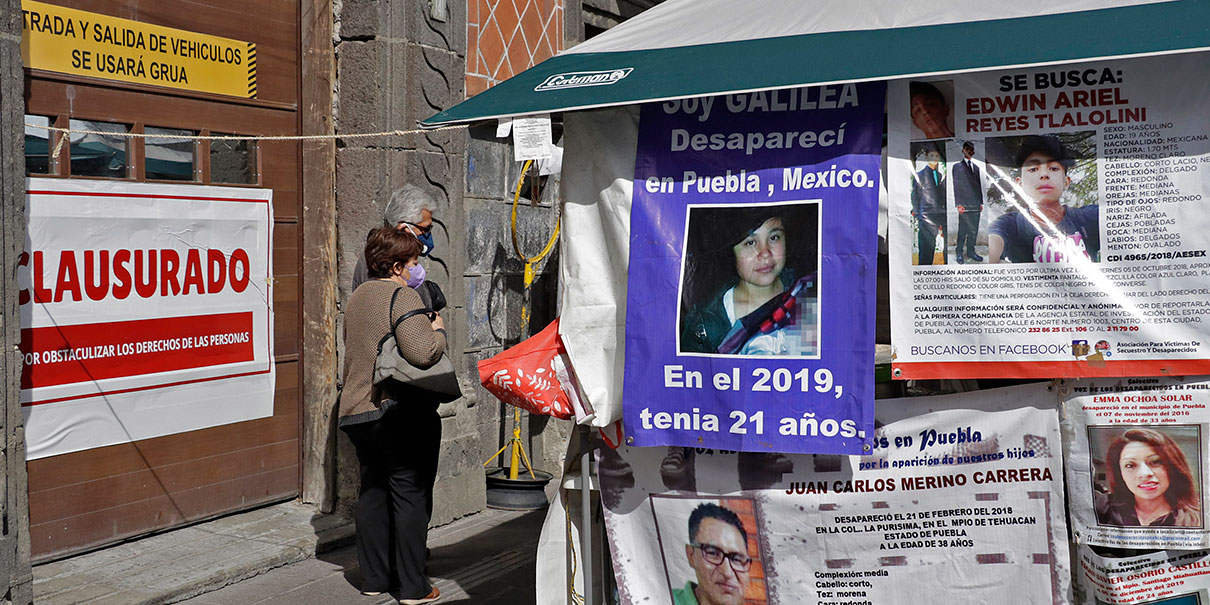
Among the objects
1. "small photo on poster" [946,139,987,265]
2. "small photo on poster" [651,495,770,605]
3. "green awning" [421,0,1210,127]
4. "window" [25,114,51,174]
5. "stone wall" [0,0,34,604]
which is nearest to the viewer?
"green awning" [421,0,1210,127]

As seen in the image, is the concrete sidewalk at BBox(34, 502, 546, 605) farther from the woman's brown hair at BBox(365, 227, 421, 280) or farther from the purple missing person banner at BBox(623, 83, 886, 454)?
the purple missing person banner at BBox(623, 83, 886, 454)

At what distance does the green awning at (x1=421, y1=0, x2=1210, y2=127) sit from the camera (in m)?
2.79

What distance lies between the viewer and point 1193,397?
9.80ft

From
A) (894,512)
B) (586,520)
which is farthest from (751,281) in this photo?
(586,520)

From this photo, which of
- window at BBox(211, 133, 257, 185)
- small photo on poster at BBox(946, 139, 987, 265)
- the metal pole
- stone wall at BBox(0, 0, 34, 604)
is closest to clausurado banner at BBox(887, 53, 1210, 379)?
small photo on poster at BBox(946, 139, 987, 265)

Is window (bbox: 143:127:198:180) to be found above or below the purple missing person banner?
above

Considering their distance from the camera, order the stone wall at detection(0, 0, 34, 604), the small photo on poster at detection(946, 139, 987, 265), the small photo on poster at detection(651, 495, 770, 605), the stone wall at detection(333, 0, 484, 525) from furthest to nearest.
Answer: the stone wall at detection(333, 0, 484, 525) < the stone wall at detection(0, 0, 34, 604) < the small photo on poster at detection(651, 495, 770, 605) < the small photo on poster at detection(946, 139, 987, 265)

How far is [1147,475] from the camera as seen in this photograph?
10.00 ft

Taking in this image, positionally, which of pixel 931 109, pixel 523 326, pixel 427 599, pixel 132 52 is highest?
pixel 132 52

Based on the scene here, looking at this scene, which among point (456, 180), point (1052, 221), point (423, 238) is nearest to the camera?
point (1052, 221)

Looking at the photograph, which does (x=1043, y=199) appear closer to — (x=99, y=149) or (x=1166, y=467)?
(x=1166, y=467)

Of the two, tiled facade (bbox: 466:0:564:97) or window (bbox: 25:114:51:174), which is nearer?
window (bbox: 25:114:51:174)

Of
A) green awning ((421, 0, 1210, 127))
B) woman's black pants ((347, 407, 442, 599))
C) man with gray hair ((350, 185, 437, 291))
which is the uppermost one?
green awning ((421, 0, 1210, 127))

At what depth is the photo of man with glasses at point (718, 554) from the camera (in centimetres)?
338
